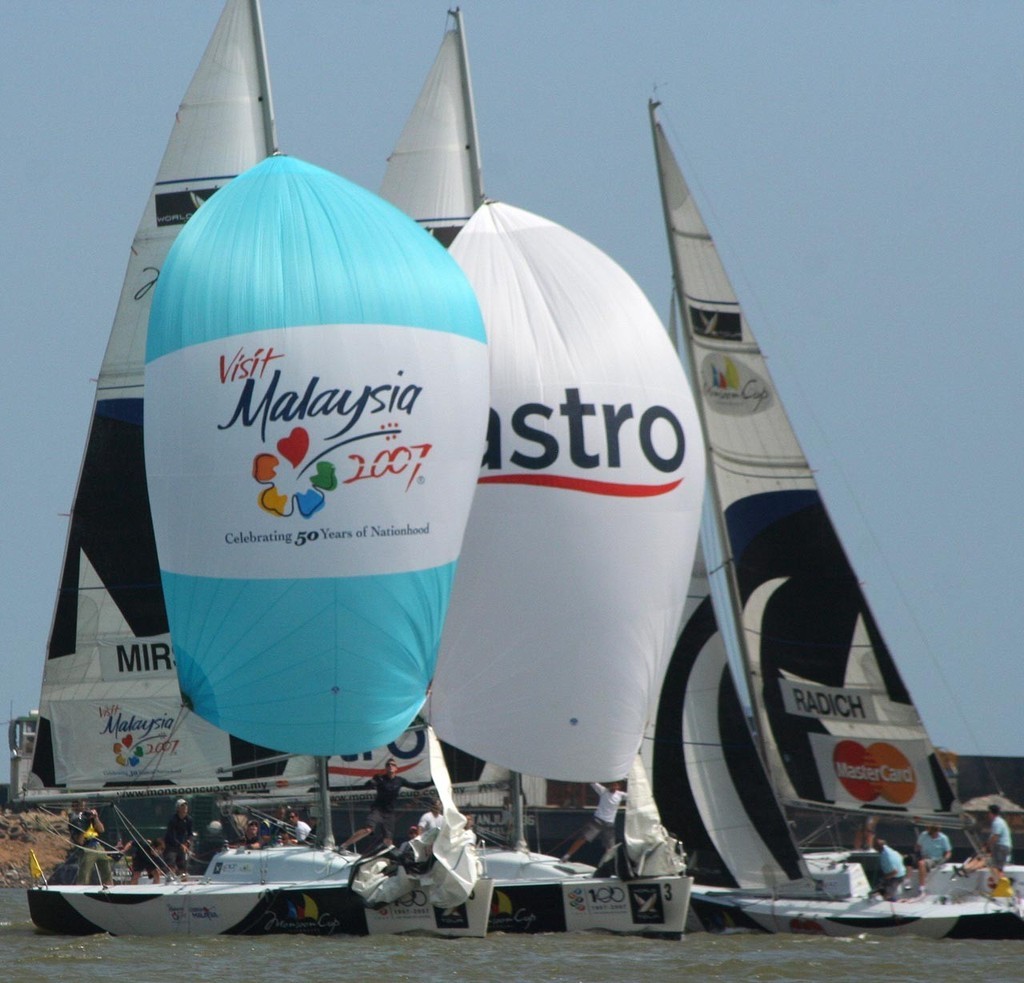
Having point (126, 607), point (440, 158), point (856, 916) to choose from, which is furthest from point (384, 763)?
point (440, 158)

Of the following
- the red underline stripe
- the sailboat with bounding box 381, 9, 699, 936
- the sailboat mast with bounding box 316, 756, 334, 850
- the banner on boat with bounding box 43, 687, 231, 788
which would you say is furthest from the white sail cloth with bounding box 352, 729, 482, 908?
the banner on boat with bounding box 43, 687, 231, 788

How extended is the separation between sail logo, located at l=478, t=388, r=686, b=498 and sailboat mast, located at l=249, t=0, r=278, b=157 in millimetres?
5593

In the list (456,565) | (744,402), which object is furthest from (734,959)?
(744,402)

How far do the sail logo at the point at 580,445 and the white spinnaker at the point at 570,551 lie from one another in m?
0.01

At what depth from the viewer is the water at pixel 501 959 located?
1691 cm

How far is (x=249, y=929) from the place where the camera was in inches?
764

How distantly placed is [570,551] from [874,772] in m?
5.30

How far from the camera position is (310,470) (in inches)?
743

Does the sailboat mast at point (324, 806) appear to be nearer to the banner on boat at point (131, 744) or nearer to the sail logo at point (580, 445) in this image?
the banner on boat at point (131, 744)

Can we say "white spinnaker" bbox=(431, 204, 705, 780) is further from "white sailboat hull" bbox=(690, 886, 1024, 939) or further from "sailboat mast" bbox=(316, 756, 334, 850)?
"white sailboat hull" bbox=(690, 886, 1024, 939)

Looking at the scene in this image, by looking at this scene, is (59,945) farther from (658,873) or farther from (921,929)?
(921,929)

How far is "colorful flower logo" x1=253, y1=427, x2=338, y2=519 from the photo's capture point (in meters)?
18.9

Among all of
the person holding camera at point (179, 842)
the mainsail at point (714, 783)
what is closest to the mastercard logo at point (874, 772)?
the mainsail at point (714, 783)

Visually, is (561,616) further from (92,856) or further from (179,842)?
(92,856)
